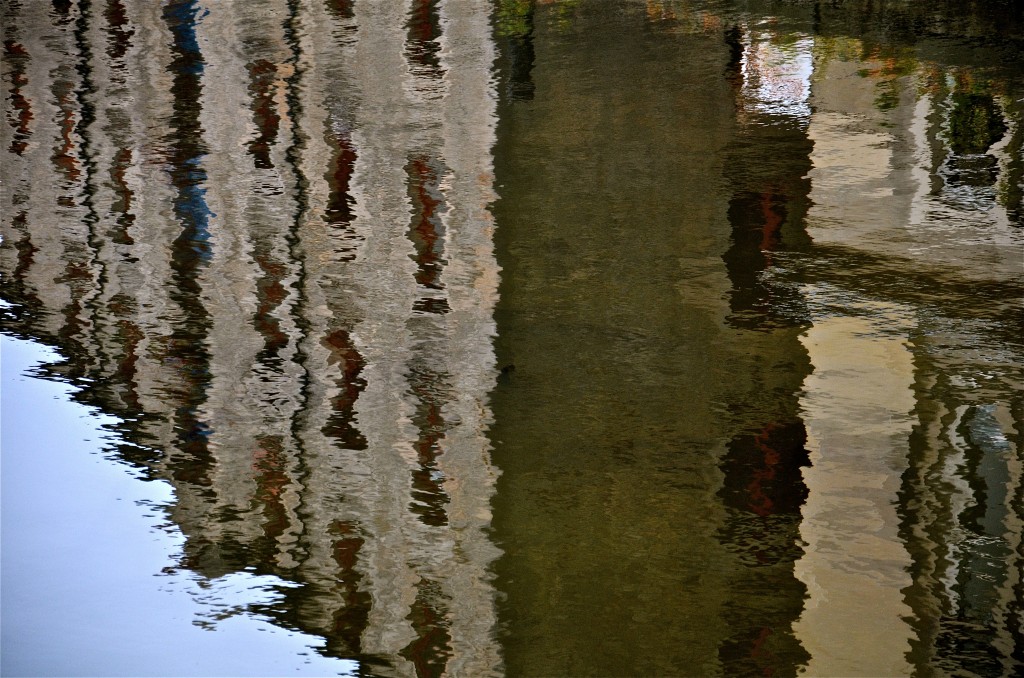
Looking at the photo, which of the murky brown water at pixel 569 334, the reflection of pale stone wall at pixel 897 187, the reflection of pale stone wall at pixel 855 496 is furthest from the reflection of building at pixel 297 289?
the reflection of pale stone wall at pixel 897 187

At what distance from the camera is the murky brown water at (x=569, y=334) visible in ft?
5.35

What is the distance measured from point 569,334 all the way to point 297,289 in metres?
0.75

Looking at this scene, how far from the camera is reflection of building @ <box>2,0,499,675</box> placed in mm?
1772

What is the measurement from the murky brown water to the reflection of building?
0.03 feet

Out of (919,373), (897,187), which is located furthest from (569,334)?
(897,187)

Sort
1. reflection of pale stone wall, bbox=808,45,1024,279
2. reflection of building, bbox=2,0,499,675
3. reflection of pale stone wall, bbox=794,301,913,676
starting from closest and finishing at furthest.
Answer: reflection of pale stone wall, bbox=794,301,913,676 < reflection of building, bbox=2,0,499,675 < reflection of pale stone wall, bbox=808,45,1024,279

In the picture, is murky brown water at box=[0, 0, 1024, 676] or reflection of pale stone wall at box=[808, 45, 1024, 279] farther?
reflection of pale stone wall at box=[808, 45, 1024, 279]

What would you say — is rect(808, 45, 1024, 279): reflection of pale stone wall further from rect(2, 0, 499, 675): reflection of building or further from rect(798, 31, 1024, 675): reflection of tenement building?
rect(2, 0, 499, 675): reflection of building

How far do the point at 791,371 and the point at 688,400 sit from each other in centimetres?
24

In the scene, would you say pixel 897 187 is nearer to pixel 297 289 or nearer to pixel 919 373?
pixel 919 373

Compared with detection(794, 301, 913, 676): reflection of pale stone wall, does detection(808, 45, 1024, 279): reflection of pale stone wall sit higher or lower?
higher

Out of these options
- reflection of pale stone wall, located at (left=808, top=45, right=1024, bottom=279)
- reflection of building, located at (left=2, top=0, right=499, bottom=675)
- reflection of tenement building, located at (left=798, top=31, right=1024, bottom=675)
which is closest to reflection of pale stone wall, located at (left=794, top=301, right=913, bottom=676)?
reflection of tenement building, located at (left=798, top=31, right=1024, bottom=675)

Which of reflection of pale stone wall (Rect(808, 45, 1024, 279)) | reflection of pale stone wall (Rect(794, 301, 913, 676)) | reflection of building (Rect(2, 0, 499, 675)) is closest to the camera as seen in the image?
reflection of pale stone wall (Rect(794, 301, 913, 676))

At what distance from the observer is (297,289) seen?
269 cm
